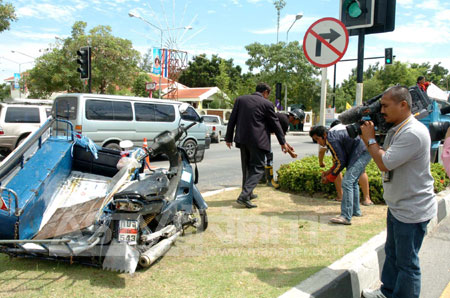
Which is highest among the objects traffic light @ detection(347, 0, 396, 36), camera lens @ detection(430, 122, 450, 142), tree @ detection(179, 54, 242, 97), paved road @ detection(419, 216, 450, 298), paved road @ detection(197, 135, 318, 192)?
tree @ detection(179, 54, 242, 97)

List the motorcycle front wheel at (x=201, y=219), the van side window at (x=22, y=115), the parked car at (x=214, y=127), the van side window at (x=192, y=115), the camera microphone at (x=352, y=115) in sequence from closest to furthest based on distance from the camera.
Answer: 1. the camera microphone at (x=352, y=115)
2. the motorcycle front wheel at (x=201, y=219)
3. the van side window at (x=192, y=115)
4. the van side window at (x=22, y=115)
5. the parked car at (x=214, y=127)

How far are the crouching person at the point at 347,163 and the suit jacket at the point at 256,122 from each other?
2.29 feet

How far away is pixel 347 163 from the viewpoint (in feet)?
15.9

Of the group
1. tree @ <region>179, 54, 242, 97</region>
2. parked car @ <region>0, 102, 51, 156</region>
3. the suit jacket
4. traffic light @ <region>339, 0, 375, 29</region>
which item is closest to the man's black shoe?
the suit jacket

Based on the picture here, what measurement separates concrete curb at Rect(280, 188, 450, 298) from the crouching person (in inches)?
31.4

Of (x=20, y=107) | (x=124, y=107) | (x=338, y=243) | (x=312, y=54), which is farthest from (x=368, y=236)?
(x=20, y=107)

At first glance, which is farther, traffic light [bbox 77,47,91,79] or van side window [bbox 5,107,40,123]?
traffic light [bbox 77,47,91,79]

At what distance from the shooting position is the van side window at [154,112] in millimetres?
11008

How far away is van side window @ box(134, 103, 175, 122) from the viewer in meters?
11.0

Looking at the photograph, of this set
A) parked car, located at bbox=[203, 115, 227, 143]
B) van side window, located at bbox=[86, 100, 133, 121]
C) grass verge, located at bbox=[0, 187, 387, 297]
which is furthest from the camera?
parked car, located at bbox=[203, 115, 227, 143]

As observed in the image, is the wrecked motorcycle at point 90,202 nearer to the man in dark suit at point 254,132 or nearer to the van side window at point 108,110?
the man in dark suit at point 254,132

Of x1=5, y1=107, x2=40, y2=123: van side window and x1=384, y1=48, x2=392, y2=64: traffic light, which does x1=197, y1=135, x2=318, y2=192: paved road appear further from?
x1=384, y1=48, x2=392, y2=64: traffic light

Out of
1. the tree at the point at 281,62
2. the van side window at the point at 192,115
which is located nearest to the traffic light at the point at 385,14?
the van side window at the point at 192,115

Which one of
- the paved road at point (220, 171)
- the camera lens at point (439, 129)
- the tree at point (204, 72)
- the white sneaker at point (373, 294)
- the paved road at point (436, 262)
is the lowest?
the paved road at point (220, 171)
